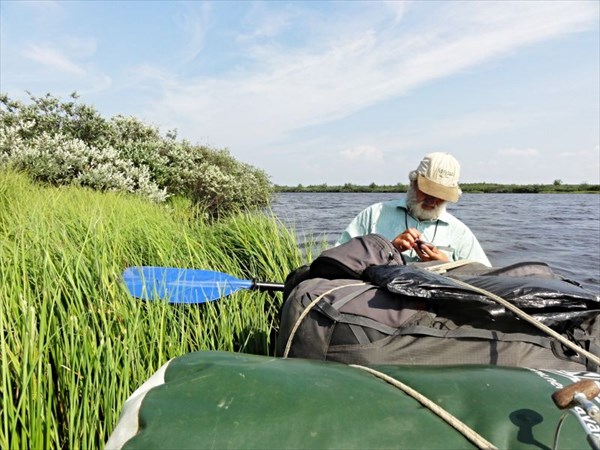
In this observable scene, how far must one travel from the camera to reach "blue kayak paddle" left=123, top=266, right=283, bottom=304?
2.49 meters

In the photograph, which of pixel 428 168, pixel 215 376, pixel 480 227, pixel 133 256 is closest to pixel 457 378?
pixel 215 376

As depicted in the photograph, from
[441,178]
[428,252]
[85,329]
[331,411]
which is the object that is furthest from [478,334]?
[441,178]

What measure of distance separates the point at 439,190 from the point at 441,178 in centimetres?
9

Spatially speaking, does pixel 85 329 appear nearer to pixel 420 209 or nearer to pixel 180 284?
pixel 180 284

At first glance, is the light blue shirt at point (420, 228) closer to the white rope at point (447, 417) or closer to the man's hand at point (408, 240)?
the man's hand at point (408, 240)

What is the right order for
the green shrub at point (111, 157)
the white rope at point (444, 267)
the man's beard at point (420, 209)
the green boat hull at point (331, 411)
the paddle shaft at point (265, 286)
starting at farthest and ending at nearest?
the green shrub at point (111, 157) → the man's beard at point (420, 209) → the paddle shaft at point (265, 286) → the white rope at point (444, 267) → the green boat hull at point (331, 411)

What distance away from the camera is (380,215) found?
3.54 meters

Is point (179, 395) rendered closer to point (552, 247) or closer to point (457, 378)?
point (457, 378)

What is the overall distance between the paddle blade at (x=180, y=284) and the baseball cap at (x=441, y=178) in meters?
1.39

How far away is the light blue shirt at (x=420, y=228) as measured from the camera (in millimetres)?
3436

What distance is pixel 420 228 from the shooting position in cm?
347

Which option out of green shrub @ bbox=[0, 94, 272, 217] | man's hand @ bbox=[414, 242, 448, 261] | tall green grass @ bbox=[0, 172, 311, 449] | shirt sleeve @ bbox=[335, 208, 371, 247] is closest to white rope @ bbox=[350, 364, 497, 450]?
tall green grass @ bbox=[0, 172, 311, 449]

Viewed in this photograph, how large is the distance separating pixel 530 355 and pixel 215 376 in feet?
3.51

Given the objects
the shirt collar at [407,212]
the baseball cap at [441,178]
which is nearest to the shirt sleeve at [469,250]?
the shirt collar at [407,212]
